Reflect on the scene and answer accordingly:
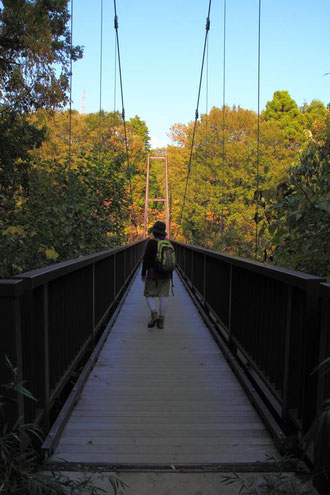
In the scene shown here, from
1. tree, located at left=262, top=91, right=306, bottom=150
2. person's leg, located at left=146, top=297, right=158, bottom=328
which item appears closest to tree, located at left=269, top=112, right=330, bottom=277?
person's leg, located at left=146, top=297, right=158, bottom=328

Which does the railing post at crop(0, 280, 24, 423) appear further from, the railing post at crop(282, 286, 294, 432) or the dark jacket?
the dark jacket

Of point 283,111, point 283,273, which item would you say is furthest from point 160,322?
point 283,111

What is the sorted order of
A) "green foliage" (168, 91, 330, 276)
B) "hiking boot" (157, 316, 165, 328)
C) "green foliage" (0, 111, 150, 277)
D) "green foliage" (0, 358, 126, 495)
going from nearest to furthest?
"green foliage" (0, 358, 126, 495) < "green foliage" (168, 91, 330, 276) < "hiking boot" (157, 316, 165, 328) < "green foliage" (0, 111, 150, 277)

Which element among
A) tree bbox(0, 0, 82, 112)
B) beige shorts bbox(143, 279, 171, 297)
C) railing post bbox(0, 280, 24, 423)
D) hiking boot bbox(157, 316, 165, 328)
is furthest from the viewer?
tree bbox(0, 0, 82, 112)

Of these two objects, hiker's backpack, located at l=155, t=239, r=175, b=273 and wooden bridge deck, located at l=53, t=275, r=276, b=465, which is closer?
wooden bridge deck, located at l=53, t=275, r=276, b=465

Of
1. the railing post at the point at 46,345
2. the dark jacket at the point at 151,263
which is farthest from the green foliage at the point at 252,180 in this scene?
the railing post at the point at 46,345

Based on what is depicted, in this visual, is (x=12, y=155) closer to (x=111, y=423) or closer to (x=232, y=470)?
(x=111, y=423)

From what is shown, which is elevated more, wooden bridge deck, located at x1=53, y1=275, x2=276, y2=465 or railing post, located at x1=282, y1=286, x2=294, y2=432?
railing post, located at x1=282, y1=286, x2=294, y2=432

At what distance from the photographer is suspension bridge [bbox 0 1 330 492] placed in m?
1.75

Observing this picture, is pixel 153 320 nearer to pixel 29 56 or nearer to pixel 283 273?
pixel 283 273

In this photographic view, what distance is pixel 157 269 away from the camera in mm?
4836

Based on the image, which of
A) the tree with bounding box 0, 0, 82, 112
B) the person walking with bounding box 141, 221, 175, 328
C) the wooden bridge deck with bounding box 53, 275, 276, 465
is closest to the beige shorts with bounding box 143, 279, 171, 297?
the person walking with bounding box 141, 221, 175, 328

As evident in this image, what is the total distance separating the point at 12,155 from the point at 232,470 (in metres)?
9.36

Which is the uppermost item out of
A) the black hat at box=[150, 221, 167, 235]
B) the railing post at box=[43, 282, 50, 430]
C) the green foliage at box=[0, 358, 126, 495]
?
the black hat at box=[150, 221, 167, 235]
